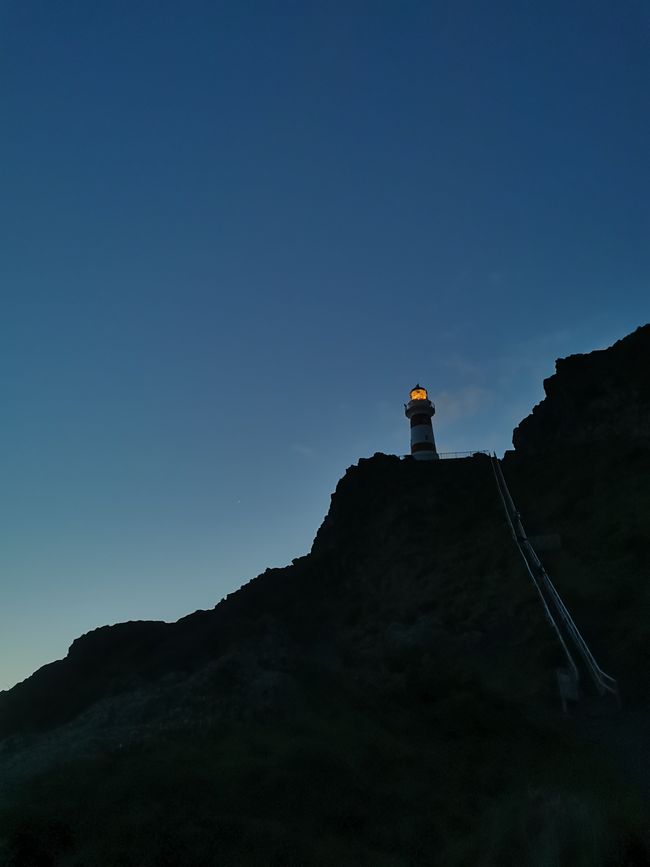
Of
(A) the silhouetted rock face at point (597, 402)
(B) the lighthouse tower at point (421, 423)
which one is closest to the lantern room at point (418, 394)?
(B) the lighthouse tower at point (421, 423)

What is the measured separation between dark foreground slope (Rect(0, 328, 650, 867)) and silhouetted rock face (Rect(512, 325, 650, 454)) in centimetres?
80

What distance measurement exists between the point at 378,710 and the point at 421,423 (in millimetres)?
36256

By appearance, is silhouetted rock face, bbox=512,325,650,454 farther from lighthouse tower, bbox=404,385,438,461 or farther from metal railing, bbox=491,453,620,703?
lighthouse tower, bbox=404,385,438,461

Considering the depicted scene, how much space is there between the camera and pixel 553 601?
21.9 meters

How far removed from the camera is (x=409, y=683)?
71.1ft

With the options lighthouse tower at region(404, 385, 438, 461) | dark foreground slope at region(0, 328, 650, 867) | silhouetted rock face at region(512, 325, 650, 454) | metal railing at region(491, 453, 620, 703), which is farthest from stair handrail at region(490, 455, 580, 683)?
lighthouse tower at region(404, 385, 438, 461)

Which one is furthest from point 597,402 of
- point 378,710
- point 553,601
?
point 378,710

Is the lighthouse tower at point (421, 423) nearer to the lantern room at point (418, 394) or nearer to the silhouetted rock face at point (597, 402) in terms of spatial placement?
the lantern room at point (418, 394)

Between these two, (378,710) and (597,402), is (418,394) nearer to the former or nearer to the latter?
(597,402)

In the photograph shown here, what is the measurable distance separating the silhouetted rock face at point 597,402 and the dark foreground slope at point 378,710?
0.80 meters

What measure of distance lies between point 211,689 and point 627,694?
50.6 feet

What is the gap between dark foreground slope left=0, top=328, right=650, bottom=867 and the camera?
12.2m

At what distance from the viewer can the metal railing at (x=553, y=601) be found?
16500 millimetres

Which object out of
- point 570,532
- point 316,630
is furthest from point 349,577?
point 570,532
